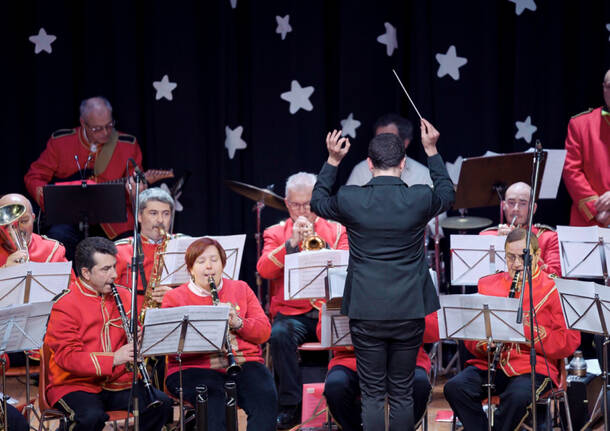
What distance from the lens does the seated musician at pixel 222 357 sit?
15.2ft

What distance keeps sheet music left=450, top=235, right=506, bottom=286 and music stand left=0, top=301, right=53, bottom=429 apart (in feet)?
8.43

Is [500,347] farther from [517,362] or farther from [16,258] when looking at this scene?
[16,258]

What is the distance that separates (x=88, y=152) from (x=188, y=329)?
3.36 m

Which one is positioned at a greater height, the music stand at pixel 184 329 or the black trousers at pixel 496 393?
the music stand at pixel 184 329

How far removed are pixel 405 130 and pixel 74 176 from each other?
2973 millimetres

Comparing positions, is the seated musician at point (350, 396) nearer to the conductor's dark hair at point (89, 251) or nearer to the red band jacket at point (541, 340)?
the red band jacket at point (541, 340)

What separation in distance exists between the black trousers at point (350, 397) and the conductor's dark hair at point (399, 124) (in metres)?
2.54

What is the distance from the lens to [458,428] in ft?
17.3

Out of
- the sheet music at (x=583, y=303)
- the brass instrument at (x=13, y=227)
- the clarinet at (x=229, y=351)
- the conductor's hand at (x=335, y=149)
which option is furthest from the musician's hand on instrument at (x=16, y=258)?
the sheet music at (x=583, y=303)

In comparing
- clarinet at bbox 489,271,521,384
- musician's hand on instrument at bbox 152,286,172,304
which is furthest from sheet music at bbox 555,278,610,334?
musician's hand on instrument at bbox 152,286,172,304

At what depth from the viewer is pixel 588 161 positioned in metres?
6.40

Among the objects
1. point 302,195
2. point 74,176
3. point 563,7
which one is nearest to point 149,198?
point 302,195

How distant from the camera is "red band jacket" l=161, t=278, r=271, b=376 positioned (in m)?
4.75

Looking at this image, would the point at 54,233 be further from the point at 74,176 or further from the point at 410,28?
the point at 410,28
